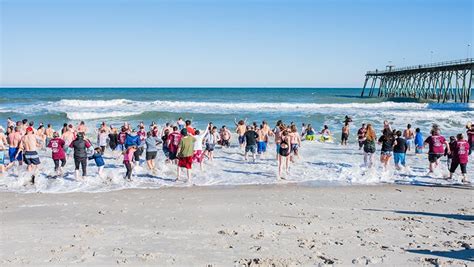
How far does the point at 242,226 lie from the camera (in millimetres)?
7340

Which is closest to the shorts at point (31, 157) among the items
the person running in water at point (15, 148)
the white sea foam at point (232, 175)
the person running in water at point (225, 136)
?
the white sea foam at point (232, 175)

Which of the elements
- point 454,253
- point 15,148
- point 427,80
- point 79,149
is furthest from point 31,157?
point 427,80

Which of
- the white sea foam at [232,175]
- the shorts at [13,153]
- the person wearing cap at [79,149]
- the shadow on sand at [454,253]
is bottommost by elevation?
the white sea foam at [232,175]

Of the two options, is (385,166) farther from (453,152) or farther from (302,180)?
(302,180)

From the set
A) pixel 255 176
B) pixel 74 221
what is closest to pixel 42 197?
pixel 74 221

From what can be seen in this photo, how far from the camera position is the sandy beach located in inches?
232

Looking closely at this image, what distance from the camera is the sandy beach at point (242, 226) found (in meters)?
5.89

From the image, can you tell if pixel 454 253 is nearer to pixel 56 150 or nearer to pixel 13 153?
pixel 56 150

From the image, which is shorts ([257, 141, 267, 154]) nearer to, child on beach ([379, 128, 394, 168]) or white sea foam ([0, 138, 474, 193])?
white sea foam ([0, 138, 474, 193])

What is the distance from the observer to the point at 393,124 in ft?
95.0

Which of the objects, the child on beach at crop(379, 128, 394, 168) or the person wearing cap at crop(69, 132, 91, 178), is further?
the child on beach at crop(379, 128, 394, 168)

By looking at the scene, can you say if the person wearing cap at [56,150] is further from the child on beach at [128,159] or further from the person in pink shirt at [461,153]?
the person in pink shirt at [461,153]

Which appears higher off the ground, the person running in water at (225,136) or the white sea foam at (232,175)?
the person running in water at (225,136)

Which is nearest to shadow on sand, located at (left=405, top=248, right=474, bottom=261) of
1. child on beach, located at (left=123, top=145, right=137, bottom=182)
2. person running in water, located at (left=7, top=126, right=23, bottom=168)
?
child on beach, located at (left=123, top=145, right=137, bottom=182)
